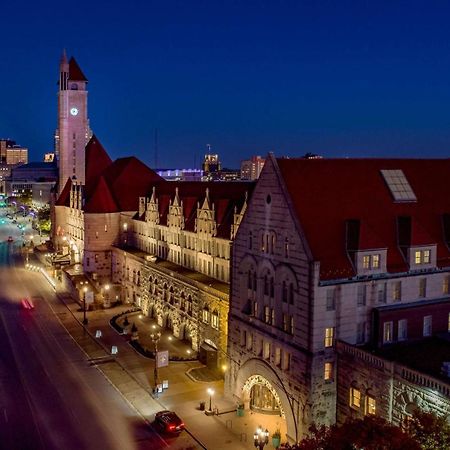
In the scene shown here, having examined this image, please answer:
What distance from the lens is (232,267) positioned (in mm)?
58344

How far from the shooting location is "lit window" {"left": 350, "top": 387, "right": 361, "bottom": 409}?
45.7m

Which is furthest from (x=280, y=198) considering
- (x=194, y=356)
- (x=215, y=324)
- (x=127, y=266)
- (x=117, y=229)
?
(x=117, y=229)

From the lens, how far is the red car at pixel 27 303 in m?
93.2

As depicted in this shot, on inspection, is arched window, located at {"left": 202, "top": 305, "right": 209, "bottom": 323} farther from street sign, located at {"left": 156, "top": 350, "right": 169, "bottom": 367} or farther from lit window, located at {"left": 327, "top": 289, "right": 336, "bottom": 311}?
lit window, located at {"left": 327, "top": 289, "right": 336, "bottom": 311}

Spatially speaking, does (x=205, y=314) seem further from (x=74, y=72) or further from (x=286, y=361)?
(x=74, y=72)

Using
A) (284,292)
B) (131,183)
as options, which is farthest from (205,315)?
(131,183)

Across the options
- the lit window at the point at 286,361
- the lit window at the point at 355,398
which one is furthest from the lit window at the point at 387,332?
the lit window at the point at 286,361

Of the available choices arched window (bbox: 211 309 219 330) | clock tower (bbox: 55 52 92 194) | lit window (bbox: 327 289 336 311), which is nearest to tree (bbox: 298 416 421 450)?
lit window (bbox: 327 289 336 311)

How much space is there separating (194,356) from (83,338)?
16.0 meters

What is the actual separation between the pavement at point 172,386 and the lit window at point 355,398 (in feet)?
25.6

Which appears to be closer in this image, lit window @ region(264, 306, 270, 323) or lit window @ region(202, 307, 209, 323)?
lit window @ region(264, 306, 270, 323)

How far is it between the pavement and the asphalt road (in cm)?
150

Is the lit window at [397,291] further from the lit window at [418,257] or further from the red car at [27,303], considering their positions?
the red car at [27,303]

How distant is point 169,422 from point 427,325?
23.1m
